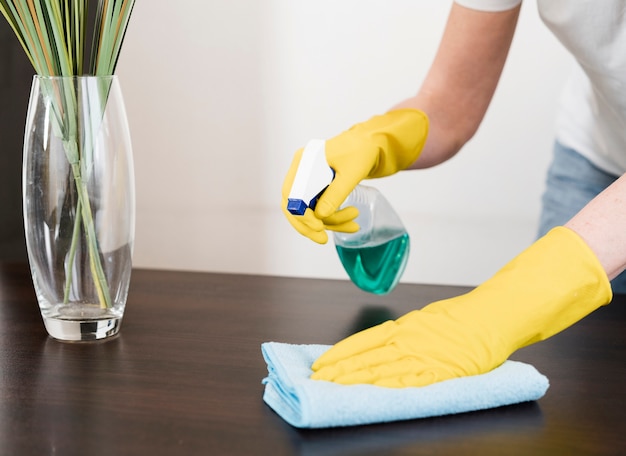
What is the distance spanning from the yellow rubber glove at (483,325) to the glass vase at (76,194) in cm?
30

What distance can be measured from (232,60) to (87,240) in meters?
1.79

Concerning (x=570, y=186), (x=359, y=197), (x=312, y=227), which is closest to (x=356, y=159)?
(x=359, y=197)

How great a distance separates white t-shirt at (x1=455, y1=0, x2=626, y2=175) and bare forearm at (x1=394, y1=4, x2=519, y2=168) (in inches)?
1.4

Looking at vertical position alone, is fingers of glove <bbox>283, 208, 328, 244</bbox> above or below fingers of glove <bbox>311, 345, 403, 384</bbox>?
above

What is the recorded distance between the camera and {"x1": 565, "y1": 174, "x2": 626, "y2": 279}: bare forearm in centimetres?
90

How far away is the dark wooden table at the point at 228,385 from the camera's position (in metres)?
0.70

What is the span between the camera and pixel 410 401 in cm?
73

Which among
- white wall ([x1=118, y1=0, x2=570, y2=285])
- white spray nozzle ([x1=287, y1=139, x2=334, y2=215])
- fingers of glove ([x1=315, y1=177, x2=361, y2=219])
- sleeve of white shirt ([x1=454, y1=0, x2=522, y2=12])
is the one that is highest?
sleeve of white shirt ([x1=454, y1=0, x2=522, y2=12])

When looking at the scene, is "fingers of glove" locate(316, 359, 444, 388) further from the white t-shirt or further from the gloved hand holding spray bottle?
the white t-shirt

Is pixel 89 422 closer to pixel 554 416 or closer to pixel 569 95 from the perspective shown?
pixel 554 416

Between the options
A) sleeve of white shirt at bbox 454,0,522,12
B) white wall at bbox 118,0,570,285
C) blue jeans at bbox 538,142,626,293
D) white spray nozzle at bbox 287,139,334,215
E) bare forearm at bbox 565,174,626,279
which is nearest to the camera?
bare forearm at bbox 565,174,626,279

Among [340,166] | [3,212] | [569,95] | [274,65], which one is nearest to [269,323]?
[340,166]

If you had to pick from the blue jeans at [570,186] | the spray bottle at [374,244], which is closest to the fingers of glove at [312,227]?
the spray bottle at [374,244]

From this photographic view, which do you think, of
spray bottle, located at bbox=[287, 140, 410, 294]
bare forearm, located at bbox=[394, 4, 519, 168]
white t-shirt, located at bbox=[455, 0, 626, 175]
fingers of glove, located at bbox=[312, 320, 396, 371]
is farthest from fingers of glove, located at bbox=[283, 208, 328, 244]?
white t-shirt, located at bbox=[455, 0, 626, 175]
